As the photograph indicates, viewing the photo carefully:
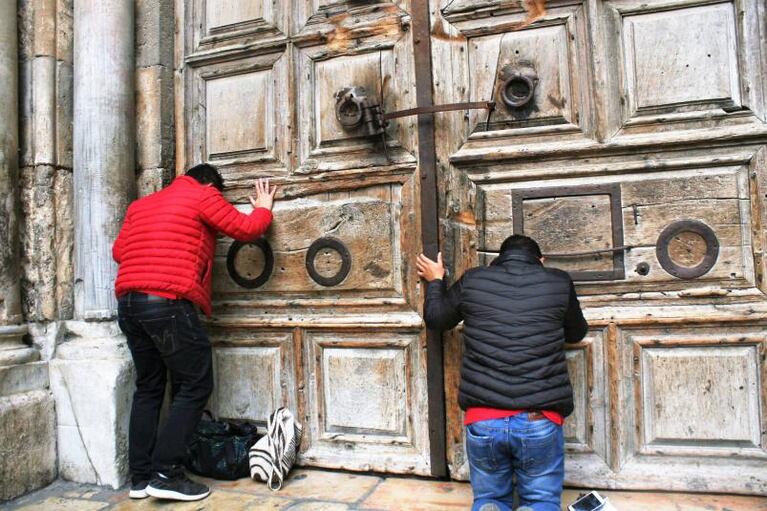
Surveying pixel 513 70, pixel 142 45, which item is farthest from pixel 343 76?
pixel 142 45

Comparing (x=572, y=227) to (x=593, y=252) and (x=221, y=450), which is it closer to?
(x=593, y=252)

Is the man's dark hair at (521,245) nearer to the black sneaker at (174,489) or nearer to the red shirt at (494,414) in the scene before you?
the red shirt at (494,414)

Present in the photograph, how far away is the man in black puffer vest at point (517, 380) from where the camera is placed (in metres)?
2.35

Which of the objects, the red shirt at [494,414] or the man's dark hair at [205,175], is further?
the man's dark hair at [205,175]

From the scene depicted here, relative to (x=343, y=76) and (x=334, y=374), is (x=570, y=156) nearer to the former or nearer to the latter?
(x=343, y=76)

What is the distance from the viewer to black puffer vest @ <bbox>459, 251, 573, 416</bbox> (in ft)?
7.76

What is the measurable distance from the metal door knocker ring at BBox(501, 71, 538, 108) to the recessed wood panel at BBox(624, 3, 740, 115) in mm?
472

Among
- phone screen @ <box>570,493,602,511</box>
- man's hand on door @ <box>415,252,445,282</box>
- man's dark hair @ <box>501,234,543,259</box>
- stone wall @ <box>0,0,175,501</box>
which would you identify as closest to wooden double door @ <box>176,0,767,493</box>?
man's hand on door @ <box>415,252,445,282</box>

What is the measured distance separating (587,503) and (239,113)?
280 cm

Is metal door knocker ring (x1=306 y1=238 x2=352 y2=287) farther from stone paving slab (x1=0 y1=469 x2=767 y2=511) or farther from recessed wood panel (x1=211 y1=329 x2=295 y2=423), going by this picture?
stone paving slab (x1=0 y1=469 x2=767 y2=511)

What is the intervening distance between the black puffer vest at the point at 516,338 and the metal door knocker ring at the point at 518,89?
90cm

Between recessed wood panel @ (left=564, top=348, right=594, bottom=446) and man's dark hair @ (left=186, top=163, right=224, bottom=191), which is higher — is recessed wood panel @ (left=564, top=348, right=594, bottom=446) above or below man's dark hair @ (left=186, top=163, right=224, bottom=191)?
below

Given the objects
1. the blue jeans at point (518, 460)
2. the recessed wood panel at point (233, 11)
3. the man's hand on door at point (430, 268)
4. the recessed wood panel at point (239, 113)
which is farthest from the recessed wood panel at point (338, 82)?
the blue jeans at point (518, 460)

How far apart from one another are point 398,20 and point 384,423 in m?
2.20
